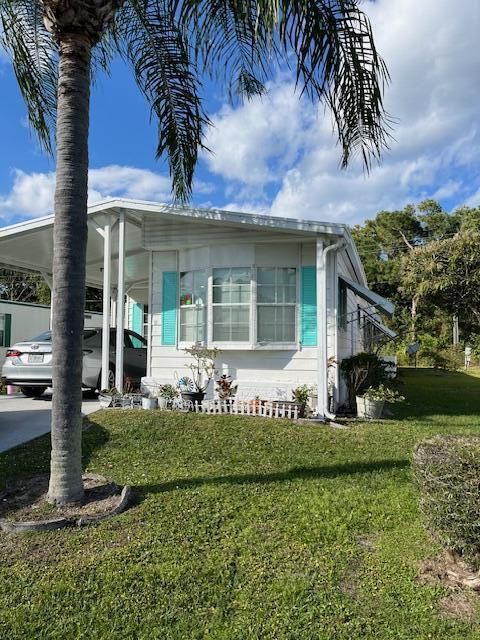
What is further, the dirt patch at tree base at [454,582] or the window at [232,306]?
the window at [232,306]

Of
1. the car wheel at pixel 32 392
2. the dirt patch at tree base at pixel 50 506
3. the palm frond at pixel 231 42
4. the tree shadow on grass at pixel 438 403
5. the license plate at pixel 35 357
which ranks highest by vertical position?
the palm frond at pixel 231 42

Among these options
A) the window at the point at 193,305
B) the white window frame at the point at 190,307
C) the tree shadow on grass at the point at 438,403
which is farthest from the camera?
the tree shadow on grass at the point at 438,403

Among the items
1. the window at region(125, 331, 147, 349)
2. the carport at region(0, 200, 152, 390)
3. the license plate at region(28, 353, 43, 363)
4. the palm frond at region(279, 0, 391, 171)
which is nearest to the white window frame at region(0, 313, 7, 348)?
the carport at region(0, 200, 152, 390)

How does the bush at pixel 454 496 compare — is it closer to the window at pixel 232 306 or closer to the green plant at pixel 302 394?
the green plant at pixel 302 394

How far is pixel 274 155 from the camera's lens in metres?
7.80

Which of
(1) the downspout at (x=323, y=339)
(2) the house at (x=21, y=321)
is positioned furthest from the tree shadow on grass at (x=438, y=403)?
(2) the house at (x=21, y=321)

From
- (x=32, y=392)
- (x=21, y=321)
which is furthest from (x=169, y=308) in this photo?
(x=21, y=321)

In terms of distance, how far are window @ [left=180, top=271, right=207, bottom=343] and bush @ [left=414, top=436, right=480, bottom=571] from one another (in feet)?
20.8

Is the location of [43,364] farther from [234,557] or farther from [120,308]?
[234,557]

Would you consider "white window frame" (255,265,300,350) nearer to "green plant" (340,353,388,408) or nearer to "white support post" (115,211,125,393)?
"green plant" (340,353,388,408)

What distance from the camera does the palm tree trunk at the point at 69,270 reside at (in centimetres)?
412

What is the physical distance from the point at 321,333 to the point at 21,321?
13082 millimetres

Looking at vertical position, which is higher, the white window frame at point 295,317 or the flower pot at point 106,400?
the white window frame at point 295,317

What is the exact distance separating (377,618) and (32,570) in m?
2.19
